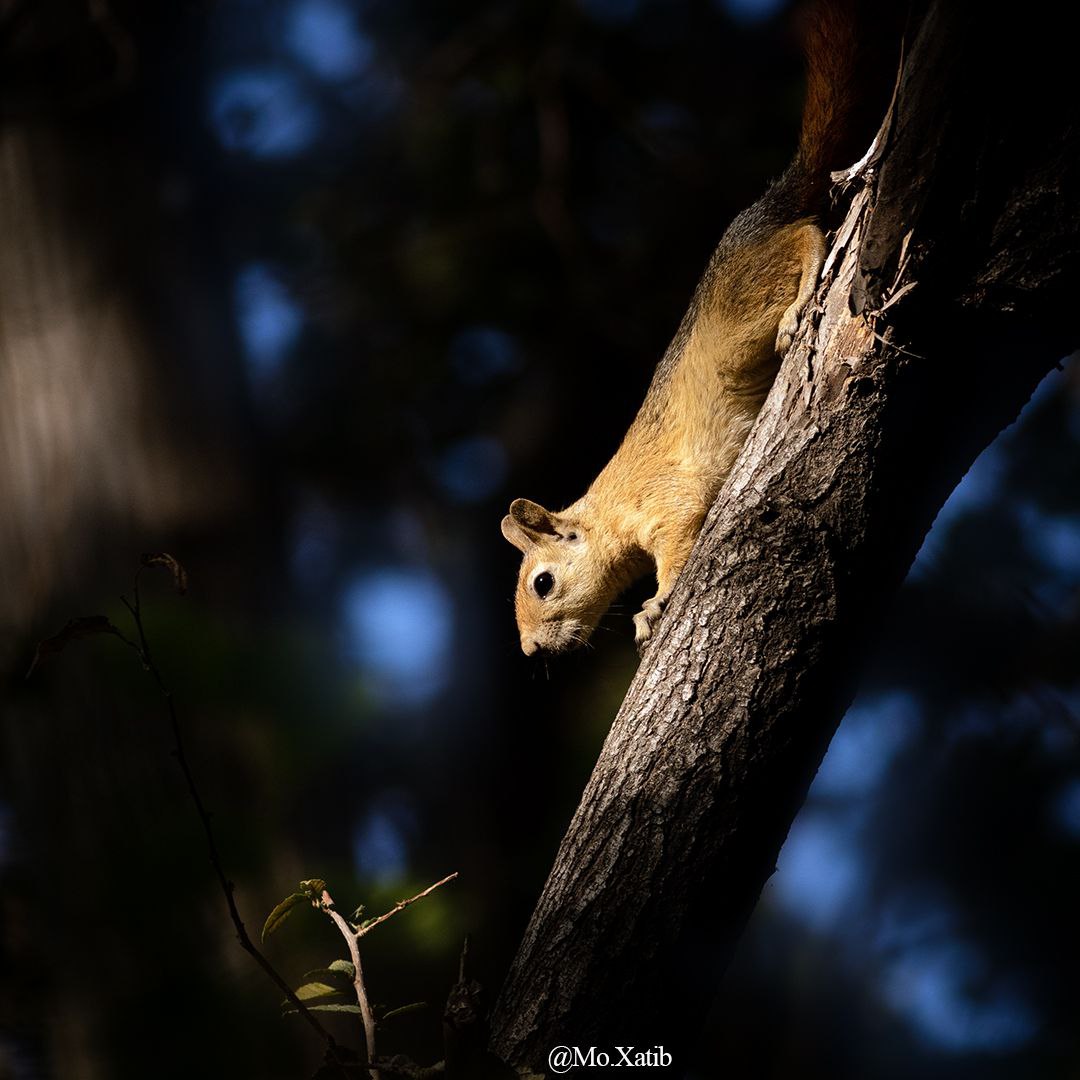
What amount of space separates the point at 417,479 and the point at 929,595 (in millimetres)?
3289

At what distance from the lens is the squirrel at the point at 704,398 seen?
104 inches

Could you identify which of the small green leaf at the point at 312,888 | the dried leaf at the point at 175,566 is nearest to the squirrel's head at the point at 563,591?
the small green leaf at the point at 312,888

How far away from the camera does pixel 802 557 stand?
2109mm

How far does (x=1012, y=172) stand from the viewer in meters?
1.82

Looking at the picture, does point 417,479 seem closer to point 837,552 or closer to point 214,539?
point 214,539

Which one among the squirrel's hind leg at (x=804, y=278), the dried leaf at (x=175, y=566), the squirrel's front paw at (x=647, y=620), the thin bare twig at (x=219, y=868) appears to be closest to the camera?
the thin bare twig at (x=219, y=868)

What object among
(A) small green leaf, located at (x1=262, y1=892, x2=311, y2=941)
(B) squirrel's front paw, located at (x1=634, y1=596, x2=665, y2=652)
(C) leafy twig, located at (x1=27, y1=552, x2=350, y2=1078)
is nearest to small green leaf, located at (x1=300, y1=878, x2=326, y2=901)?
(A) small green leaf, located at (x1=262, y1=892, x2=311, y2=941)

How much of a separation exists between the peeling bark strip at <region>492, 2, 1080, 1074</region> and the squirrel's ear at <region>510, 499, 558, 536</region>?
4.33ft

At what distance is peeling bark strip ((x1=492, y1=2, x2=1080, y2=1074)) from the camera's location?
1.86m

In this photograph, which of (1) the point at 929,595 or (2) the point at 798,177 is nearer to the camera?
(2) the point at 798,177

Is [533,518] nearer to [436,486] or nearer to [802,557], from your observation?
[802,557]

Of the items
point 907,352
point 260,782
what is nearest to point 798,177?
point 907,352

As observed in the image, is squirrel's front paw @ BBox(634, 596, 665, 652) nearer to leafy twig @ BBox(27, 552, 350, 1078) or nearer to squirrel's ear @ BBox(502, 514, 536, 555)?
squirrel's ear @ BBox(502, 514, 536, 555)

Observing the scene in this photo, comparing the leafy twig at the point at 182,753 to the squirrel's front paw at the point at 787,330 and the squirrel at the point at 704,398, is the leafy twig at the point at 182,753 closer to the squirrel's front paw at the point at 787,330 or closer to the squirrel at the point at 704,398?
the squirrel at the point at 704,398
